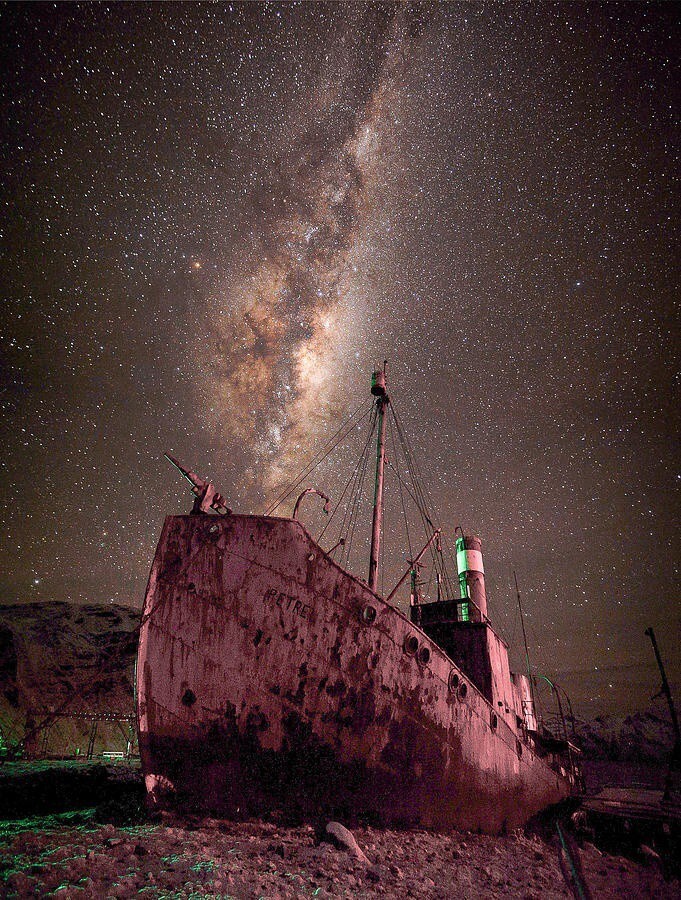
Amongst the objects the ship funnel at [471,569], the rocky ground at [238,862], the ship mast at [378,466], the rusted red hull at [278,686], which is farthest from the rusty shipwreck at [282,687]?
the ship funnel at [471,569]

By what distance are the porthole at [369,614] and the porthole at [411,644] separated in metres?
0.77

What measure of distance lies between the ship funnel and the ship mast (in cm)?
453

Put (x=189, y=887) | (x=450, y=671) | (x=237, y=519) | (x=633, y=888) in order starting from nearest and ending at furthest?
(x=189, y=887) → (x=237, y=519) → (x=450, y=671) → (x=633, y=888)

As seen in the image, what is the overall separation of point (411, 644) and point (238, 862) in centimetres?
342

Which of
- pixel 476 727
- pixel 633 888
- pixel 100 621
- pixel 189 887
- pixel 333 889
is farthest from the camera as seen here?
pixel 100 621

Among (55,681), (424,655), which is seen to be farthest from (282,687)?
(55,681)

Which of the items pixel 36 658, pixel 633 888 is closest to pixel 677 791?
pixel 633 888

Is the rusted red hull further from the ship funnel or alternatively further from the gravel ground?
the ship funnel

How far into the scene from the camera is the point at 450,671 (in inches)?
281

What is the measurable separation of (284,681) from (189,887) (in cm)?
228

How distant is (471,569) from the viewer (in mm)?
13430

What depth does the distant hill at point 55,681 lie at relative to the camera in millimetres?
20859

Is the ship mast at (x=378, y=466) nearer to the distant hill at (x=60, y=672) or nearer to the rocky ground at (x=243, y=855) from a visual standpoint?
the rocky ground at (x=243, y=855)

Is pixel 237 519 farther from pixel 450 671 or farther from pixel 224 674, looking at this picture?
pixel 450 671
